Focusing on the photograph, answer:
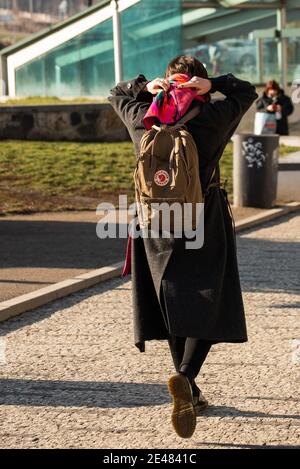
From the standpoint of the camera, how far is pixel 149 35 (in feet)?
103

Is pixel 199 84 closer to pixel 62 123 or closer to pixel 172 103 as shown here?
pixel 172 103

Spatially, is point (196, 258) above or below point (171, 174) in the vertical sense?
below

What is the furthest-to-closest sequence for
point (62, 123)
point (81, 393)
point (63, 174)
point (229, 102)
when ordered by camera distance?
1. point (62, 123)
2. point (63, 174)
3. point (81, 393)
4. point (229, 102)

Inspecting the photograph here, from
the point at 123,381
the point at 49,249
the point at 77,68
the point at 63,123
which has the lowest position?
the point at 123,381

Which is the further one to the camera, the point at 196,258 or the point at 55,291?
the point at 55,291

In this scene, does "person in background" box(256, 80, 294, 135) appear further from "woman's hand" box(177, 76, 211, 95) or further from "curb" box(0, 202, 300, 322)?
"woman's hand" box(177, 76, 211, 95)

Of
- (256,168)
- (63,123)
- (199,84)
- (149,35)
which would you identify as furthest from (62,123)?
(199,84)

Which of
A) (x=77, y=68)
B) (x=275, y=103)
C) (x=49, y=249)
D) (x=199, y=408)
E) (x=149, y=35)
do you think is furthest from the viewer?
(x=77, y=68)

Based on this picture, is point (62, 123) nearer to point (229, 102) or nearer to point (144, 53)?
point (144, 53)

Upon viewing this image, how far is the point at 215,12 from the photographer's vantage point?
33.7 meters

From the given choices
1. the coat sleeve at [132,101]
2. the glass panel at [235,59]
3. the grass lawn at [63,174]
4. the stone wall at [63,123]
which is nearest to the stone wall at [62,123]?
the stone wall at [63,123]

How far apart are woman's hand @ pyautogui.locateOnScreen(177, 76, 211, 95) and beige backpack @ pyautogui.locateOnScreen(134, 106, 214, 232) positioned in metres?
0.09

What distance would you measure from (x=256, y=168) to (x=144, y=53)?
16.6 m

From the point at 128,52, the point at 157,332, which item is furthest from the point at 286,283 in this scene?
the point at 128,52
